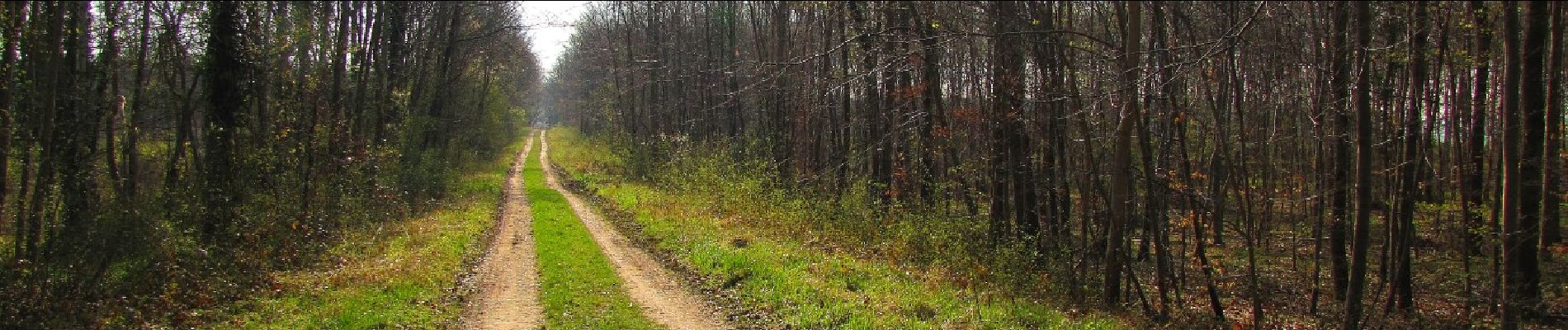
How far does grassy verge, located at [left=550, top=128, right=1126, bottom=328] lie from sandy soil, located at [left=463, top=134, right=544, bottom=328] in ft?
6.74

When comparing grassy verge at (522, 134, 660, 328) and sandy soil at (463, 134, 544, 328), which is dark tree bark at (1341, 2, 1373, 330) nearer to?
grassy verge at (522, 134, 660, 328)

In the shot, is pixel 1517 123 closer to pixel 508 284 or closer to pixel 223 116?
pixel 508 284

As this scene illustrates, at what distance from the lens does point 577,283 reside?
1055 cm

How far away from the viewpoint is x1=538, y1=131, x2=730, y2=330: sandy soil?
8857 mm

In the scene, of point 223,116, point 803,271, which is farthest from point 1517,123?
point 223,116

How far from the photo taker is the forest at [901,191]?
7934mm

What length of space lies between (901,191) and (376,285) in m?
7.95

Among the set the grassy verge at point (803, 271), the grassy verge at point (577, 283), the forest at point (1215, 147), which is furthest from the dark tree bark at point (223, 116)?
the forest at point (1215, 147)

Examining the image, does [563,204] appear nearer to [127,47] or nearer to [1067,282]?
[127,47]

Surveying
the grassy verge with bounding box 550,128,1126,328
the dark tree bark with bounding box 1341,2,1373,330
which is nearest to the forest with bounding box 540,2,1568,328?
the dark tree bark with bounding box 1341,2,1373,330

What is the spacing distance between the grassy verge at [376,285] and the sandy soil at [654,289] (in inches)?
76.3

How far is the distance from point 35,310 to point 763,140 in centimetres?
1879

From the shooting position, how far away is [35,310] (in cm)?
716

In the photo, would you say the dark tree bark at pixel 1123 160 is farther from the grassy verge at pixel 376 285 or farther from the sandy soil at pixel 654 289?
the grassy verge at pixel 376 285
